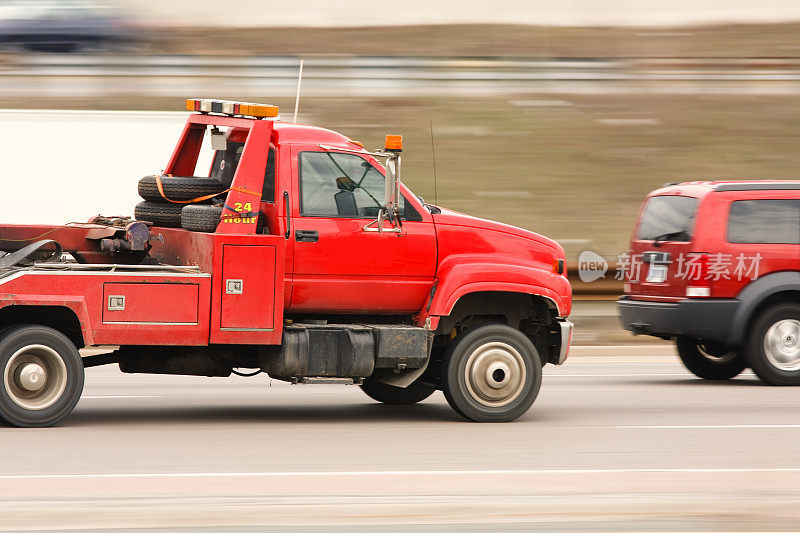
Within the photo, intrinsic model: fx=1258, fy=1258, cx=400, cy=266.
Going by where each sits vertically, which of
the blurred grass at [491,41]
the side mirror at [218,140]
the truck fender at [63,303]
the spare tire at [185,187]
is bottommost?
the truck fender at [63,303]

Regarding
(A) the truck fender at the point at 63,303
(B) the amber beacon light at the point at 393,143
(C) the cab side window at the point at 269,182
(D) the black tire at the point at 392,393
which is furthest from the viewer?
(D) the black tire at the point at 392,393

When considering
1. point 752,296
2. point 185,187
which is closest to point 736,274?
point 752,296

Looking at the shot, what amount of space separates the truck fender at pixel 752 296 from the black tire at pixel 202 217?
19.1ft

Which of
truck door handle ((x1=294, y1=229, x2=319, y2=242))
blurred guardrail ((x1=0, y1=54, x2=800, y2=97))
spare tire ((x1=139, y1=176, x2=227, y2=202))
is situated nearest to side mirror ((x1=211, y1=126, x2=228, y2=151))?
spare tire ((x1=139, y1=176, x2=227, y2=202))

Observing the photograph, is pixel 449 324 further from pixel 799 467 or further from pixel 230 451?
pixel 799 467

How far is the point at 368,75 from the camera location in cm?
3033

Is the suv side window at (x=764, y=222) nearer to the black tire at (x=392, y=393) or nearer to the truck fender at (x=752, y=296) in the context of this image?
the truck fender at (x=752, y=296)

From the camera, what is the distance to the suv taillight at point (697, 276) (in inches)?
504

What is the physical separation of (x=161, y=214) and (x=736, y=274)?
19.6 feet

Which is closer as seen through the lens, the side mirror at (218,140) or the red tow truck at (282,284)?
the red tow truck at (282,284)

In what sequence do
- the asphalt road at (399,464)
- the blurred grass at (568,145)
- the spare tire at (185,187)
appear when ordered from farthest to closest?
the blurred grass at (568,145) < the spare tire at (185,187) < the asphalt road at (399,464)

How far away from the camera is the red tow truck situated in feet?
30.1

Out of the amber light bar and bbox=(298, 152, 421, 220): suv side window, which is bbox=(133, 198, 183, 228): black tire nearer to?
the amber light bar

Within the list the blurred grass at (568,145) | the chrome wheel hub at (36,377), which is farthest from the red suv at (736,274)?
the blurred grass at (568,145)
